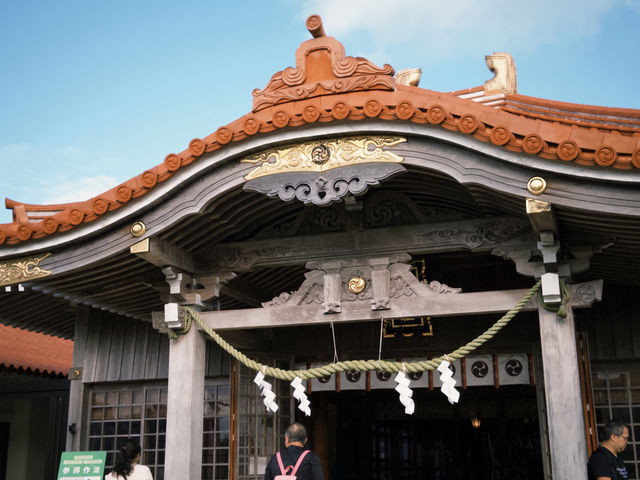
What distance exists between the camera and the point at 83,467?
711cm

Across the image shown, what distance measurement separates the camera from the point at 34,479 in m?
13.0

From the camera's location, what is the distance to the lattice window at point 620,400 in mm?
7441

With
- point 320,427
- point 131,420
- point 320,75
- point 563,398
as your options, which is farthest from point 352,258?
point 131,420

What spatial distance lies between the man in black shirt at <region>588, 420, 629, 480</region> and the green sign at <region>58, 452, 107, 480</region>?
4645 millimetres

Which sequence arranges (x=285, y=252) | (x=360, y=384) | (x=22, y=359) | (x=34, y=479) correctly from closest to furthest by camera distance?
(x=285, y=252) < (x=360, y=384) < (x=22, y=359) < (x=34, y=479)

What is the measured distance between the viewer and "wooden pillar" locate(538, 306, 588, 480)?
5.62m

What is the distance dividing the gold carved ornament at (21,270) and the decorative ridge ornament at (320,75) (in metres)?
2.74

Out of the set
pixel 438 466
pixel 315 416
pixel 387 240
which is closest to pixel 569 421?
pixel 387 240

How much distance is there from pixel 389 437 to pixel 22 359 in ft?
23.1

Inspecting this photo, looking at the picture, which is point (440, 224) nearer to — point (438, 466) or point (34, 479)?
point (438, 466)

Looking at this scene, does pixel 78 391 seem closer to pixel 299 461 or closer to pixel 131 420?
pixel 131 420

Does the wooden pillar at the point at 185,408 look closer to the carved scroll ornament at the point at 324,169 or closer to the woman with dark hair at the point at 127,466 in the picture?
the woman with dark hair at the point at 127,466

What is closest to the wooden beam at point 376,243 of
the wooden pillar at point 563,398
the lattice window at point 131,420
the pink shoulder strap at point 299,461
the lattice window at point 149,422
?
the wooden pillar at point 563,398

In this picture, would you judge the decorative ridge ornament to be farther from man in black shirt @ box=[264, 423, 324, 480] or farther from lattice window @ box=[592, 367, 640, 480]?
lattice window @ box=[592, 367, 640, 480]
